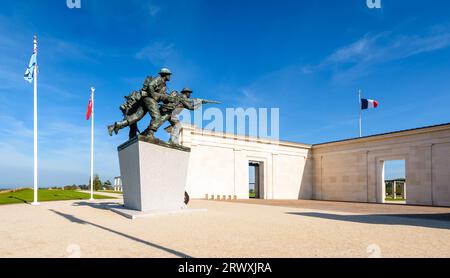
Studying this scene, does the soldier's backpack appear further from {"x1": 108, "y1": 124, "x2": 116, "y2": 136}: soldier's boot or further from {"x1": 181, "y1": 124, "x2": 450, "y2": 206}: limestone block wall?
{"x1": 181, "y1": 124, "x2": 450, "y2": 206}: limestone block wall

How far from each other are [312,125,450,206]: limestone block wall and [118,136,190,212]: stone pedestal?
77.7 ft

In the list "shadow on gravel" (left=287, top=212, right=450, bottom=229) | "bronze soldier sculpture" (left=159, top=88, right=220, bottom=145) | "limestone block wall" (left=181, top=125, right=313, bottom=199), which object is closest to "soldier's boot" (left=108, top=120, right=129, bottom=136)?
"bronze soldier sculpture" (left=159, top=88, right=220, bottom=145)

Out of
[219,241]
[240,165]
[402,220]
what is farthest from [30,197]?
[402,220]

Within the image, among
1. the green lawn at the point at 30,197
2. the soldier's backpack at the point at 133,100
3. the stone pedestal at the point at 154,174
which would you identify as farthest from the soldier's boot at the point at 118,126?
the green lawn at the point at 30,197

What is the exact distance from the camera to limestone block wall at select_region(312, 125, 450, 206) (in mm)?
27703

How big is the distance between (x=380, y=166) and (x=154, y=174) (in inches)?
1057

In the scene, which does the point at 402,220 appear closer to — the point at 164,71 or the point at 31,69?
the point at 164,71

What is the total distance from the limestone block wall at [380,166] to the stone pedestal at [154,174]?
23679mm

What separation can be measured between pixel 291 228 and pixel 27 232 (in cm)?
768

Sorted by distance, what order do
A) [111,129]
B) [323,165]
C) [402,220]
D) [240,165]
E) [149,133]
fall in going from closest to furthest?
[402,220]
[149,133]
[111,129]
[240,165]
[323,165]

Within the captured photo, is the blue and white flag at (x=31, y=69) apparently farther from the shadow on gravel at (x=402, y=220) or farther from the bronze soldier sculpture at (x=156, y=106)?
the shadow on gravel at (x=402, y=220)

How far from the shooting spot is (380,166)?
33125 mm

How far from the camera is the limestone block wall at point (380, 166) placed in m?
27.7
